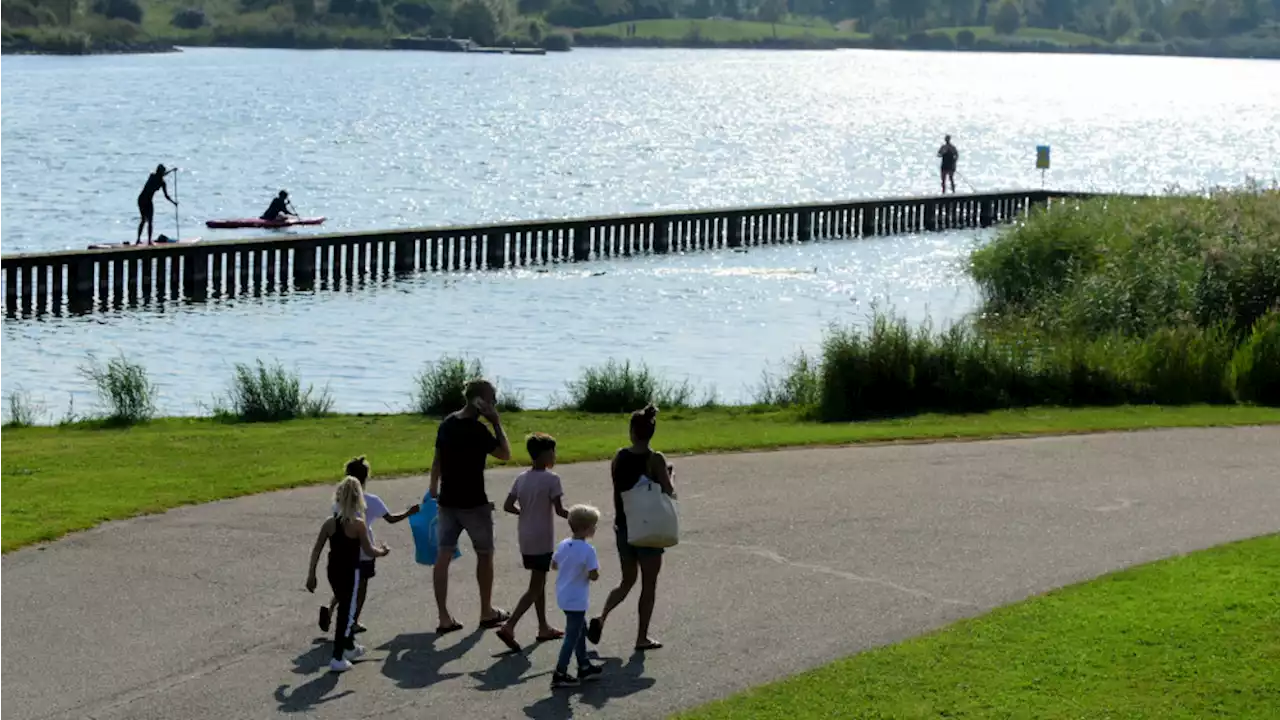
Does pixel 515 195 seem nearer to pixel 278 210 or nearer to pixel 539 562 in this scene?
pixel 278 210

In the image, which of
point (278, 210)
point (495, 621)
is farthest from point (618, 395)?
point (278, 210)

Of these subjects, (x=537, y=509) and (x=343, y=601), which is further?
(x=537, y=509)

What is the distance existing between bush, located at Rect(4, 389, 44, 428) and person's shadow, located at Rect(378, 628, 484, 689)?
15297 mm

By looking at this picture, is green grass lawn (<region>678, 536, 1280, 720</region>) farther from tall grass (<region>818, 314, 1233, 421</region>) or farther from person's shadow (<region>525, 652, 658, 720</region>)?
tall grass (<region>818, 314, 1233, 421</region>)

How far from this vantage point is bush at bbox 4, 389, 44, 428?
1191 inches

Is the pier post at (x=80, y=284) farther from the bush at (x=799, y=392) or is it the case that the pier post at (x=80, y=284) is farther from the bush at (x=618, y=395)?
the bush at (x=618, y=395)

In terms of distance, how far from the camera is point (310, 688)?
1499 cm

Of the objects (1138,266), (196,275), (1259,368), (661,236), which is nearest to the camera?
(1259,368)

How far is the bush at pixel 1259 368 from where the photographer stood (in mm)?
30938

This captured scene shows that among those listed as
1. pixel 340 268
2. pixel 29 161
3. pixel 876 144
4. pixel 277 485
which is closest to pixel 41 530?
pixel 277 485

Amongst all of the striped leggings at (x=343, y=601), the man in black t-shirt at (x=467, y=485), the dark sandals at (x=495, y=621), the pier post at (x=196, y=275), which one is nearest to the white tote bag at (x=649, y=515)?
the man in black t-shirt at (x=467, y=485)

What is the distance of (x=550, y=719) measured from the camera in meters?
14.3

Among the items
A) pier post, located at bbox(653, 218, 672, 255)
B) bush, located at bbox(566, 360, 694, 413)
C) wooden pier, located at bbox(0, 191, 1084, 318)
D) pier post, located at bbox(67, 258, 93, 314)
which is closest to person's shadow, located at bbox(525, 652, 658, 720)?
bush, located at bbox(566, 360, 694, 413)

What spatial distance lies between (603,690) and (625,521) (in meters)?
1.36
